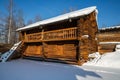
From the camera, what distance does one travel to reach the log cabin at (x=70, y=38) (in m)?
12.5

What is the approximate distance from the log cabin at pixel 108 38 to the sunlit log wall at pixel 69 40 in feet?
2.58

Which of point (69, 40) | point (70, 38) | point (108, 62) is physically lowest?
point (108, 62)

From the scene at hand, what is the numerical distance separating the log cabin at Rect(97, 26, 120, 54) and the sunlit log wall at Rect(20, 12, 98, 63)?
786 mm

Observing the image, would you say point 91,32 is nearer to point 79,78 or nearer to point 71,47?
point 71,47

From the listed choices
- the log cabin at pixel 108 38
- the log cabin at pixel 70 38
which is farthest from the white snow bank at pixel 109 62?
the log cabin at pixel 108 38

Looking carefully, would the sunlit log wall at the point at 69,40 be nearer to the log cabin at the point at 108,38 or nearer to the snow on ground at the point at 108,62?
the log cabin at the point at 108,38

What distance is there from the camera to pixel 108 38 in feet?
52.7

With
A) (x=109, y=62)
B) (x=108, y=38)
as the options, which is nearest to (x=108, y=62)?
(x=109, y=62)

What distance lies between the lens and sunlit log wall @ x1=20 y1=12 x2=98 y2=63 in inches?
497

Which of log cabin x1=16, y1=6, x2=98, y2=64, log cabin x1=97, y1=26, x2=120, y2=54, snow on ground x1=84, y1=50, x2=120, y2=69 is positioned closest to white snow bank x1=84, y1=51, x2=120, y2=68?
snow on ground x1=84, y1=50, x2=120, y2=69

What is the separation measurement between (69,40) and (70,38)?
1.01 meters

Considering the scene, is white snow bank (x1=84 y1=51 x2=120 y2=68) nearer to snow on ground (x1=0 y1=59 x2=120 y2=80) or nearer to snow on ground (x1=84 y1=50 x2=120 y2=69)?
snow on ground (x1=84 y1=50 x2=120 y2=69)

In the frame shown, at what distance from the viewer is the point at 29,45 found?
1941 cm

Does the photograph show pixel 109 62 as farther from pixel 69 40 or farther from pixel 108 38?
pixel 108 38
